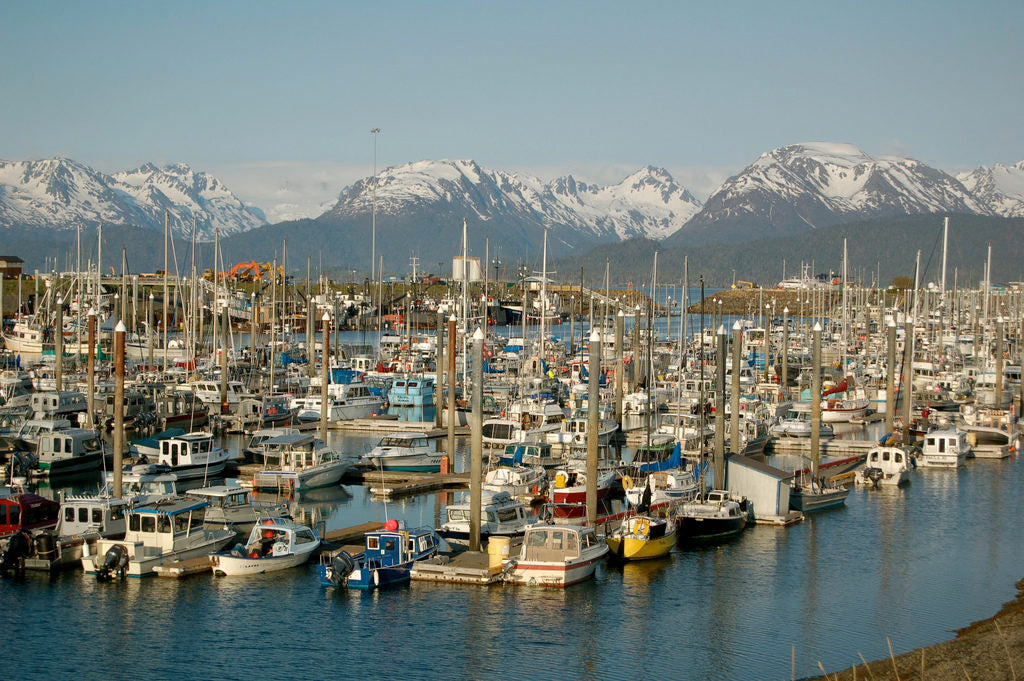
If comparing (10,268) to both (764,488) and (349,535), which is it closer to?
(349,535)

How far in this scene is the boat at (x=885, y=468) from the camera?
37281 mm

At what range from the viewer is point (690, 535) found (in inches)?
1128

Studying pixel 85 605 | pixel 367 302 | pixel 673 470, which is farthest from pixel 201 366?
pixel 367 302

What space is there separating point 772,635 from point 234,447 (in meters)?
26.1

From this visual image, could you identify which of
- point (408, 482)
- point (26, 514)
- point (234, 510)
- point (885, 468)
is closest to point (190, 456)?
point (408, 482)

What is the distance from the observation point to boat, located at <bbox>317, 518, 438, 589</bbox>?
2419 cm

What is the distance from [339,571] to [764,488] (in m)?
12.0

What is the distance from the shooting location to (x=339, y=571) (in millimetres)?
24234

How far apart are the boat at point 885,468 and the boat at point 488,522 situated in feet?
45.0

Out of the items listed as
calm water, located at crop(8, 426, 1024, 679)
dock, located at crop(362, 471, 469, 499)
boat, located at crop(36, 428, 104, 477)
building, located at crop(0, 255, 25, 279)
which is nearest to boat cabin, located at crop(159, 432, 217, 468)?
boat, located at crop(36, 428, 104, 477)

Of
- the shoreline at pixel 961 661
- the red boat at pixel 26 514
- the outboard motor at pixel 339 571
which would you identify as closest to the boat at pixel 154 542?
the red boat at pixel 26 514

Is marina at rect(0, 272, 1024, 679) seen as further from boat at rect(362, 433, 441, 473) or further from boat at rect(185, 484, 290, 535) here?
boat at rect(185, 484, 290, 535)

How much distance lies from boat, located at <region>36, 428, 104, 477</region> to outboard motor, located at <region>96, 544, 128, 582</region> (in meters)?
13.0

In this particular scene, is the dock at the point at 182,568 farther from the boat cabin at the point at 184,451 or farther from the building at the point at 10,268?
the building at the point at 10,268
